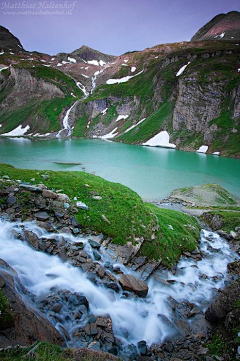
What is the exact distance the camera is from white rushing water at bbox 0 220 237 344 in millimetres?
8258

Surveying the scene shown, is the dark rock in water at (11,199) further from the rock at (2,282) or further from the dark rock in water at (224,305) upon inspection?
the dark rock in water at (224,305)

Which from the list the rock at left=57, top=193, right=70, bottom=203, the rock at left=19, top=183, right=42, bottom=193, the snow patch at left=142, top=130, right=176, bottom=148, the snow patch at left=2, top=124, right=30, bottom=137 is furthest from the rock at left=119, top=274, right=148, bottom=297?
the snow patch at left=2, top=124, right=30, bottom=137

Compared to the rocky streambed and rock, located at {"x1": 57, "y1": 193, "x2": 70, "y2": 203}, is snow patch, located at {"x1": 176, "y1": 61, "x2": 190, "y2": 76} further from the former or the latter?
the rocky streambed

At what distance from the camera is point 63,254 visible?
32.3 feet

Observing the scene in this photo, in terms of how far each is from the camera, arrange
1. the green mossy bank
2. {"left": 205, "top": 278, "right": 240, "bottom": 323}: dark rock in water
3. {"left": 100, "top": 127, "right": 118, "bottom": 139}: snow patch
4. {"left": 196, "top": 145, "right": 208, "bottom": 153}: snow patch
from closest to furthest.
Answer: {"left": 205, "top": 278, "right": 240, "bottom": 323}: dark rock in water < the green mossy bank < {"left": 196, "top": 145, "right": 208, "bottom": 153}: snow patch < {"left": 100, "top": 127, "right": 118, "bottom": 139}: snow patch

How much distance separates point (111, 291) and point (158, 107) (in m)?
136

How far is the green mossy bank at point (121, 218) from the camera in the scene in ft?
38.7

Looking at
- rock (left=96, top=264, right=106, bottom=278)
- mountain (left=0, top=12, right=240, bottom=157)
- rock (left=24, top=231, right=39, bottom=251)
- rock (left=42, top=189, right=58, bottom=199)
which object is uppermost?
mountain (left=0, top=12, right=240, bottom=157)

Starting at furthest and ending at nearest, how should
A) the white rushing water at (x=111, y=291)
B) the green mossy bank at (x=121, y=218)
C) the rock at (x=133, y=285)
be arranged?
the green mossy bank at (x=121, y=218)
the rock at (x=133, y=285)
the white rushing water at (x=111, y=291)

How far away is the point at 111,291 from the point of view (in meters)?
9.22

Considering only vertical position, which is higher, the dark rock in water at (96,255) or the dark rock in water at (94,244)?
the dark rock in water at (94,244)

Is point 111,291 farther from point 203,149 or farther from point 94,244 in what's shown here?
point 203,149

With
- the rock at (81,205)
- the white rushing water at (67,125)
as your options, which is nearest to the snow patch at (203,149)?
the rock at (81,205)

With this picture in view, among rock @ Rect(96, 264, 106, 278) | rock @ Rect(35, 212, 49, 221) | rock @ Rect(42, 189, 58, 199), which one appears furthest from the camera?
rock @ Rect(42, 189, 58, 199)
